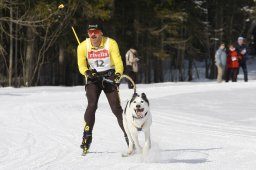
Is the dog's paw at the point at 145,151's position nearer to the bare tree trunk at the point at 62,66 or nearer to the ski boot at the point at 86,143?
the ski boot at the point at 86,143

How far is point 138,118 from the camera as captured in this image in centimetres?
778

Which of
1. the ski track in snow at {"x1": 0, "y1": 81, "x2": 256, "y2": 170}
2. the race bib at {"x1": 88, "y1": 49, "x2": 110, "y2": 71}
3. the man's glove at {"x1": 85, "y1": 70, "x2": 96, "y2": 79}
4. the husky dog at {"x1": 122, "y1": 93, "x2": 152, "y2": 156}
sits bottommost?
the ski track in snow at {"x1": 0, "y1": 81, "x2": 256, "y2": 170}

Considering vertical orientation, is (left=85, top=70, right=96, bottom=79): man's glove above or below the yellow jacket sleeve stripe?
below

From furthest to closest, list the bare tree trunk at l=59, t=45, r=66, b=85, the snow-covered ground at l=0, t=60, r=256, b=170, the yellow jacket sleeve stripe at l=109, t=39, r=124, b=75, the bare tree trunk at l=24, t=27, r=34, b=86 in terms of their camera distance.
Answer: the bare tree trunk at l=59, t=45, r=66, b=85
the bare tree trunk at l=24, t=27, r=34, b=86
the yellow jacket sleeve stripe at l=109, t=39, r=124, b=75
the snow-covered ground at l=0, t=60, r=256, b=170

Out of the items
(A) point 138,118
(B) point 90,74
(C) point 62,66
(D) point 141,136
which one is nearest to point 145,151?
(A) point 138,118

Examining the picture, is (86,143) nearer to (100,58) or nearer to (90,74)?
(90,74)

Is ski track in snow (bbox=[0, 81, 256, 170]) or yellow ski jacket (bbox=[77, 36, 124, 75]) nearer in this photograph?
ski track in snow (bbox=[0, 81, 256, 170])

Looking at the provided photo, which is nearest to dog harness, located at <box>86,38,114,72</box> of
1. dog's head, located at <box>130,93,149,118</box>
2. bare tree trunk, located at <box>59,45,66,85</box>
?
dog's head, located at <box>130,93,149,118</box>

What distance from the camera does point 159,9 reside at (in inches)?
1310

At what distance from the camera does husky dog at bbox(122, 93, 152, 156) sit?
7.74 m

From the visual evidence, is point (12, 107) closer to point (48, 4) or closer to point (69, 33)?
point (48, 4)

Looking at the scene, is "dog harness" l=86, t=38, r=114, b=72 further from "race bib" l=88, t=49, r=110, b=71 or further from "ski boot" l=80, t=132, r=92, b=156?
"ski boot" l=80, t=132, r=92, b=156

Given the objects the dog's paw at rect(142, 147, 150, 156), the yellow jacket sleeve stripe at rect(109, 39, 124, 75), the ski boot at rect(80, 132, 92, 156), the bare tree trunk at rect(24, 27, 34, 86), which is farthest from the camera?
the bare tree trunk at rect(24, 27, 34, 86)

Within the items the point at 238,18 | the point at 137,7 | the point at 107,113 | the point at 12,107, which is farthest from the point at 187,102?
the point at 238,18
